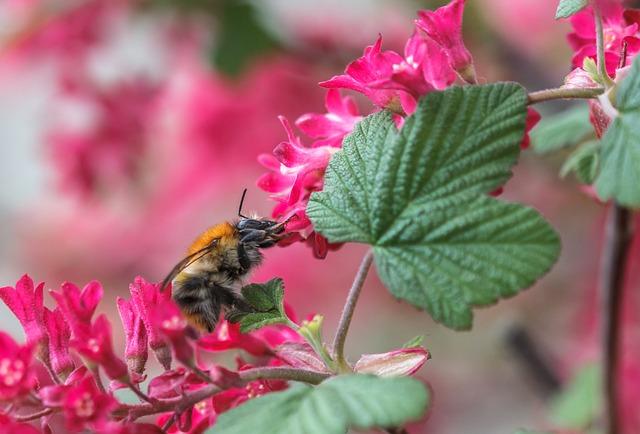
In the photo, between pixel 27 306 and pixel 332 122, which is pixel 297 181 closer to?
pixel 332 122

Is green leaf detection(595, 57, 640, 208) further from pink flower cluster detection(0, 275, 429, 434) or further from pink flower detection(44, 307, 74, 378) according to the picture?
pink flower detection(44, 307, 74, 378)

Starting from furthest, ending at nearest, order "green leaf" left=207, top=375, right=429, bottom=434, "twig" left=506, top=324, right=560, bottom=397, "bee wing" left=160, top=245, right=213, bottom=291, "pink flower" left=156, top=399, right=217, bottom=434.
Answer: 1. "twig" left=506, top=324, right=560, bottom=397
2. "bee wing" left=160, top=245, right=213, bottom=291
3. "pink flower" left=156, top=399, right=217, bottom=434
4. "green leaf" left=207, top=375, right=429, bottom=434

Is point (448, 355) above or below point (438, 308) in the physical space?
below

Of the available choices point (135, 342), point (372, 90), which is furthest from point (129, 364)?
point (372, 90)

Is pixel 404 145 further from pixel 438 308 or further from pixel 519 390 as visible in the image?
pixel 519 390

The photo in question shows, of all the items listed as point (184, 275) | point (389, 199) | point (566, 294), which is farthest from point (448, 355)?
point (389, 199)

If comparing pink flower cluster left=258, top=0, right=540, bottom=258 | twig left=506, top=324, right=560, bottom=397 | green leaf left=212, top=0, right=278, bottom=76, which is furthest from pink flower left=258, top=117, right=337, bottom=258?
green leaf left=212, top=0, right=278, bottom=76
